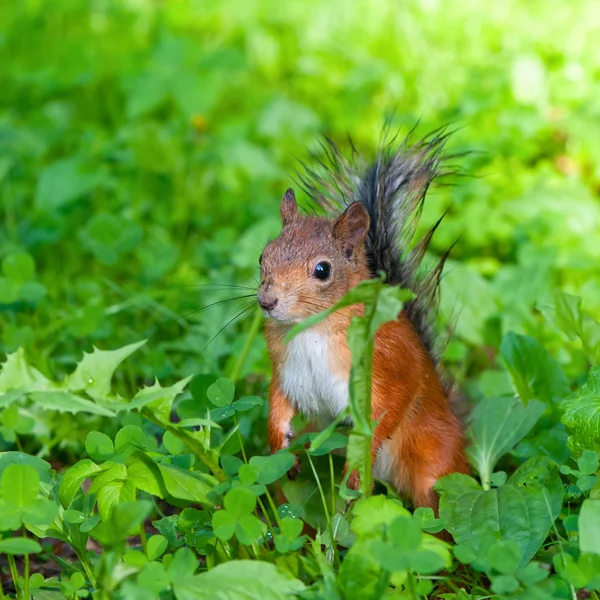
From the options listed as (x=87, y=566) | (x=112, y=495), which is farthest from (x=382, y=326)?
(x=87, y=566)

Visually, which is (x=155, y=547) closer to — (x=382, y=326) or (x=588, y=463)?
(x=382, y=326)

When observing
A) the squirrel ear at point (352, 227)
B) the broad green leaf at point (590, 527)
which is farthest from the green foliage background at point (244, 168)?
the squirrel ear at point (352, 227)

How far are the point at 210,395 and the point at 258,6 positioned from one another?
12.7ft

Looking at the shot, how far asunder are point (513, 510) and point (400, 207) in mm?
765

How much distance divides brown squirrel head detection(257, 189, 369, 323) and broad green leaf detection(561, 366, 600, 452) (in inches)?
21.7

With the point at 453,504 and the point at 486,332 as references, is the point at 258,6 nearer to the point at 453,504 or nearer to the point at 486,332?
the point at 486,332

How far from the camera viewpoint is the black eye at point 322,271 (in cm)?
217

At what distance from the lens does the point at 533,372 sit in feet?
8.15

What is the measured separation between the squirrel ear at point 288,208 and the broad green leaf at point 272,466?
25.1 inches

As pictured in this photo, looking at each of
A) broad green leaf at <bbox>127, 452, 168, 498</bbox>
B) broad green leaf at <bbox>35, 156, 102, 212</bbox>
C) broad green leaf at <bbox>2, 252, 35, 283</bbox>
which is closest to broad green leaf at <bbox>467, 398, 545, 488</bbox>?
broad green leaf at <bbox>127, 452, 168, 498</bbox>

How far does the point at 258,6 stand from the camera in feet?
17.9

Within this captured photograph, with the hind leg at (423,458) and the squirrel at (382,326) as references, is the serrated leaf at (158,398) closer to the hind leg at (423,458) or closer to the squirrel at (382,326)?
the squirrel at (382,326)

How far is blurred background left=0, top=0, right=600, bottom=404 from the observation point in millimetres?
3070

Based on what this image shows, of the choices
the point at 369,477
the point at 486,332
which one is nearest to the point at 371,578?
the point at 369,477
